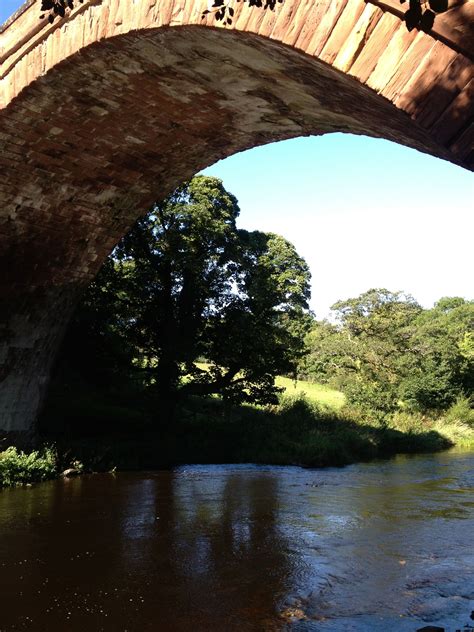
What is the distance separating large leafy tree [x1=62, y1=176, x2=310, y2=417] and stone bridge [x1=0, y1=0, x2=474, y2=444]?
530 cm

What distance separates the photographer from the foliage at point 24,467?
9500 mm

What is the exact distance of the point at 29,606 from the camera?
480cm

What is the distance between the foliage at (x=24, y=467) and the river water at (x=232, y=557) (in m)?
0.28

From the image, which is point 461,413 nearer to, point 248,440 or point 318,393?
point 318,393

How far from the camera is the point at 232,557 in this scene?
6.23m

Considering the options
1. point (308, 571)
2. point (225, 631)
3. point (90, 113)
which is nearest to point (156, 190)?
point (90, 113)

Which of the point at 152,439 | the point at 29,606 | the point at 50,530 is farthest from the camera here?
the point at 152,439

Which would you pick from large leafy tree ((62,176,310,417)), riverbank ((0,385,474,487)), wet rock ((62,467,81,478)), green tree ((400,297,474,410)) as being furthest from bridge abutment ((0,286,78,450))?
green tree ((400,297,474,410))

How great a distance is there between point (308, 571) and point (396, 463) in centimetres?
1011

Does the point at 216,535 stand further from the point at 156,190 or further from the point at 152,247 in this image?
the point at 152,247

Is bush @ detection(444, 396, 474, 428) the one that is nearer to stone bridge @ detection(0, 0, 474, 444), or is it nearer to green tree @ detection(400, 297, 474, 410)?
green tree @ detection(400, 297, 474, 410)

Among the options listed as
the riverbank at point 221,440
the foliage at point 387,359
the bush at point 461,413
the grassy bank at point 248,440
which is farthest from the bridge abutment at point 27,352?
the bush at point 461,413

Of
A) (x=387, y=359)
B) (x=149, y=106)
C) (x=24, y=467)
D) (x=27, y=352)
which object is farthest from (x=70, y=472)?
(x=387, y=359)

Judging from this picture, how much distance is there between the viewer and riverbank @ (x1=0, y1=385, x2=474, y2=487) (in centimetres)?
1129
